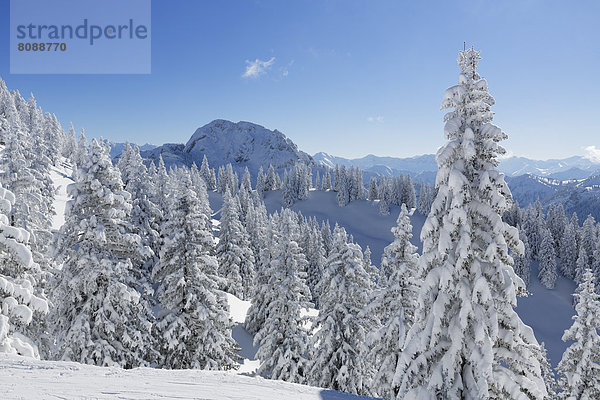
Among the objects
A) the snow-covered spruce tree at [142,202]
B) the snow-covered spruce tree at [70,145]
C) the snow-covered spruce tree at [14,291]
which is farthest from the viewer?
the snow-covered spruce tree at [70,145]

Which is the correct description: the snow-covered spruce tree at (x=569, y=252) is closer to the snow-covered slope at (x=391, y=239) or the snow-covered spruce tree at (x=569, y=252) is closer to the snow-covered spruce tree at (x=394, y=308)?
the snow-covered slope at (x=391, y=239)

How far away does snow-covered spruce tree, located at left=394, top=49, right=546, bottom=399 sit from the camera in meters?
8.64

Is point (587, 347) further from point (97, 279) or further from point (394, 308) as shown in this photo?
point (97, 279)

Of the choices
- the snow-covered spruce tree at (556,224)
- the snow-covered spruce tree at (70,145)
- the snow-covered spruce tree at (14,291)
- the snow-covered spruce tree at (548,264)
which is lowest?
the snow-covered spruce tree at (548,264)

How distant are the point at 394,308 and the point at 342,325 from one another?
186 inches

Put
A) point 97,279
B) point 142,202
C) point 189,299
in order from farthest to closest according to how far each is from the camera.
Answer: point 142,202
point 189,299
point 97,279

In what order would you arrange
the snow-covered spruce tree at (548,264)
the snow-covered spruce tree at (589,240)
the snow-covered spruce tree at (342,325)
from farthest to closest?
the snow-covered spruce tree at (589,240) → the snow-covered spruce tree at (548,264) → the snow-covered spruce tree at (342,325)

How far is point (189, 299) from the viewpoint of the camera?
17.4 m

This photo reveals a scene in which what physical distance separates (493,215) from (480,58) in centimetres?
454

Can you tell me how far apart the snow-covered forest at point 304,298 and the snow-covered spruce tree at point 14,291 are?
61 mm

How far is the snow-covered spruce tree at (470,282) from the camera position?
8.64m

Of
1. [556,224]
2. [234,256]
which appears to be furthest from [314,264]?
[556,224]

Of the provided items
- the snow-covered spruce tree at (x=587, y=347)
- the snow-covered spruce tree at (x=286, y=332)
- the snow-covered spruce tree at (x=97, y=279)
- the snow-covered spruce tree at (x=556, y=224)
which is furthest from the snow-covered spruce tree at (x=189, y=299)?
the snow-covered spruce tree at (x=556, y=224)

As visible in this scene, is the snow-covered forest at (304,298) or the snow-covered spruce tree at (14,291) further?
the snow-covered spruce tree at (14,291)
